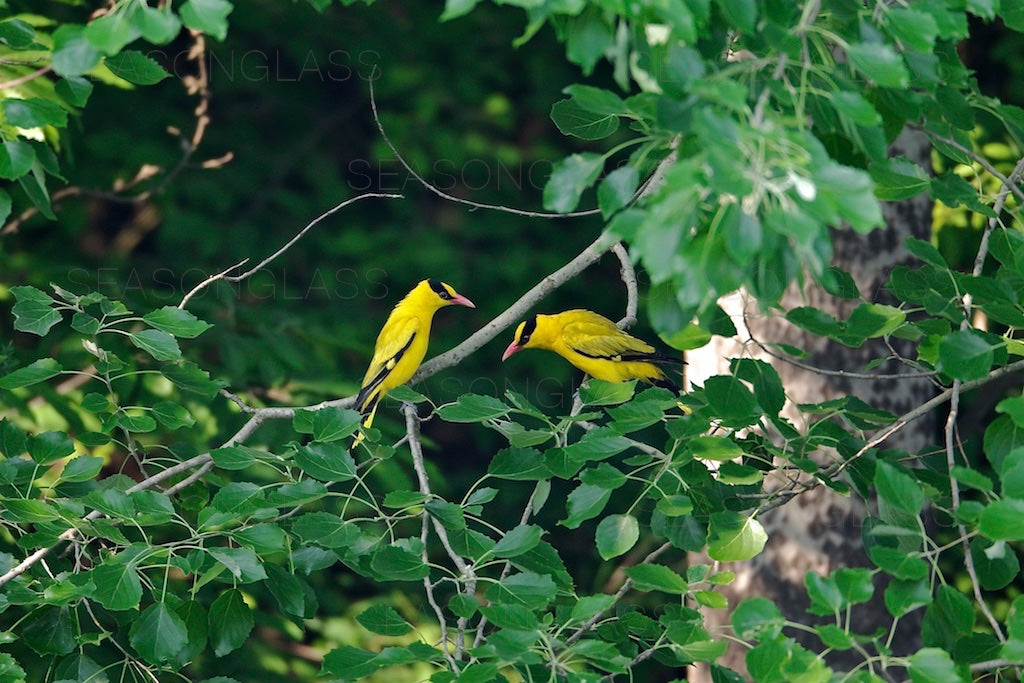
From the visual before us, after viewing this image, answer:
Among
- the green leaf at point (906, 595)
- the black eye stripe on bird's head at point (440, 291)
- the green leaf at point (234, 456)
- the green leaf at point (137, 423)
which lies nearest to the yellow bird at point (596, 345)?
the black eye stripe on bird's head at point (440, 291)

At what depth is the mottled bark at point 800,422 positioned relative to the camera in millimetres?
4332

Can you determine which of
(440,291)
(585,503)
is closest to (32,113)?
(585,503)

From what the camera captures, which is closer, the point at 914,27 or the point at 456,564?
the point at 914,27

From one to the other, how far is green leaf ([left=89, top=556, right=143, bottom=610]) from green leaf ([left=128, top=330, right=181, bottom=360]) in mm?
551

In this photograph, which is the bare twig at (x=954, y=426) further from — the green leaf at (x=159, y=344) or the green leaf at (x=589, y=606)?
the green leaf at (x=159, y=344)

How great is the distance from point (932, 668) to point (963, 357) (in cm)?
58

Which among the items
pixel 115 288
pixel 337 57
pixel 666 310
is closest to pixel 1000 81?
pixel 337 57

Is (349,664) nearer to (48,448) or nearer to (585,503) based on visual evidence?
(585,503)

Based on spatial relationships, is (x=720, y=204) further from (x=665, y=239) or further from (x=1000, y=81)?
(x=1000, y=81)

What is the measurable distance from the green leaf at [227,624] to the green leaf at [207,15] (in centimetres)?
127

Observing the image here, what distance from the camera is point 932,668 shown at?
1788 mm

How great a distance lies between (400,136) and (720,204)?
15.6 feet

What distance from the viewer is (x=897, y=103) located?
1.91 m

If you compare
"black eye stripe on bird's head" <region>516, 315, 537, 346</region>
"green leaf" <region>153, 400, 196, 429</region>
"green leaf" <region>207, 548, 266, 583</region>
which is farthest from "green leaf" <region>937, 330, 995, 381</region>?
"black eye stripe on bird's head" <region>516, 315, 537, 346</region>
